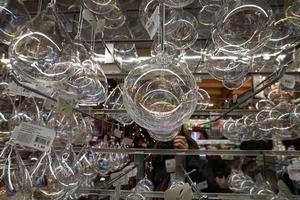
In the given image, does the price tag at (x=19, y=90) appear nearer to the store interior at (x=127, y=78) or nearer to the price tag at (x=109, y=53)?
the store interior at (x=127, y=78)

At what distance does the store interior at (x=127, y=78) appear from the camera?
597 millimetres

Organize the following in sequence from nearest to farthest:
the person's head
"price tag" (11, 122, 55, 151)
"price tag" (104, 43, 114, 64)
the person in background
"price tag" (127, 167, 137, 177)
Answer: "price tag" (11, 122, 55, 151) < "price tag" (104, 43, 114, 64) < "price tag" (127, 167, 137, 177) < the person in background < the person's head

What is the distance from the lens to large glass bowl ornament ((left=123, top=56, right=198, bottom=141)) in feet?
1.90

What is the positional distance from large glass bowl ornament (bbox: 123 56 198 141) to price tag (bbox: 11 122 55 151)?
251 millimetres

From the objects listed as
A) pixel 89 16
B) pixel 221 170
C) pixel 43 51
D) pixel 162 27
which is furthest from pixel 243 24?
pixel 221 170

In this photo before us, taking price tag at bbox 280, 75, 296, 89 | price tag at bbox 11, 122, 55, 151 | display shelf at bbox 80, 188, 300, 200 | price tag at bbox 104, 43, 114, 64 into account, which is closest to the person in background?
display shelf at bbox 80, 188, 300, 200

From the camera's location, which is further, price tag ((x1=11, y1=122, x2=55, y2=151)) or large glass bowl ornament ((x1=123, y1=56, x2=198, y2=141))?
price tag ((x1=11, y1=122, x2=55, y2=151))

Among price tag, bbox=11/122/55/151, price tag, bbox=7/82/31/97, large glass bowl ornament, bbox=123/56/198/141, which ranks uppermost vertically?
price tag, bbox=7/82/31/97

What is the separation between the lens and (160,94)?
60 cm

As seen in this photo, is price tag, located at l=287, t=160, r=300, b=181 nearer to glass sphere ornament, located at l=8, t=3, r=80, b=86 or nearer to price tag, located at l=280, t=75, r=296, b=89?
price tag, located at l=280, t=75, r=296, b=89

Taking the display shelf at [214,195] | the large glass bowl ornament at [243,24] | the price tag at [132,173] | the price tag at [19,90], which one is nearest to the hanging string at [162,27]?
the large glass bowl ornament at [243,24]

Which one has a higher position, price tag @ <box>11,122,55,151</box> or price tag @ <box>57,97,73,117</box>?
price tag @ <box>57,97,73,117</box>

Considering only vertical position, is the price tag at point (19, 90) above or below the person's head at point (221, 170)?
above

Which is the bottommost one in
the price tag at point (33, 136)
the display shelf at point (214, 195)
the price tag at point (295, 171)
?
the display shelf at point (214, 195)
